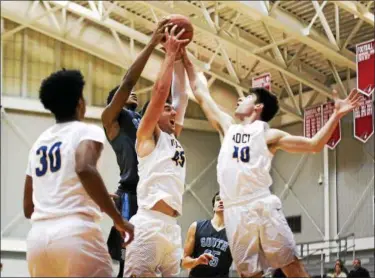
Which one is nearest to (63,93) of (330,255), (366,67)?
(366,67)

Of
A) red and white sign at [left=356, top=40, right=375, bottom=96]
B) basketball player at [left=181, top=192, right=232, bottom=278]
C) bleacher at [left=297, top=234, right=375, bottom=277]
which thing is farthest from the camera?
bleacher at [left=297, top=234, right=375, bottom=277]

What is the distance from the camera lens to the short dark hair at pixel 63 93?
5.12m

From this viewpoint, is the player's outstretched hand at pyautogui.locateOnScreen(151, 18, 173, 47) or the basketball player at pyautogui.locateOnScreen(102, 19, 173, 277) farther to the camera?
the basketball player at pyautogui.locateOnScreen(102, 19, 173, 277)

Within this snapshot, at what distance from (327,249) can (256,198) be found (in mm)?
16701

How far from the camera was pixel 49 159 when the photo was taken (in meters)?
5.07

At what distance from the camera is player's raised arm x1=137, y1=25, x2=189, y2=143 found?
6.28 metres

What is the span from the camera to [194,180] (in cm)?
2578

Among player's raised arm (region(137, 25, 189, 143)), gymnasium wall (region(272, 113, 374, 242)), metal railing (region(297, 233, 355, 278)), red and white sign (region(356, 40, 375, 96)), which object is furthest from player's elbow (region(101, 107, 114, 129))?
gymnasium wall (region(272, 113, 374, 242))

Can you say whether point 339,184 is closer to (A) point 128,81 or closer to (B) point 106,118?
(B) point 106,118

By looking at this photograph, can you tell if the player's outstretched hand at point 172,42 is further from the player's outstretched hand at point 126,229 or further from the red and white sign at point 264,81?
the red and white sign at point 264,81

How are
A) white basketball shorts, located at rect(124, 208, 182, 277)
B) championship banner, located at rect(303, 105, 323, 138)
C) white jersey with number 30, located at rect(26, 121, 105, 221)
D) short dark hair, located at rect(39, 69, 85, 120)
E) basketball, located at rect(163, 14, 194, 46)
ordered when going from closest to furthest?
1. white jersey with number 30, located at rect(26, 121, 105, 221)
2. short dark hair, located at rect(39, 69, 85, 120)
3. white basketball shorts, located at rect(124, 208, 182, 277)
4. basketball, located at rect(163, 14, 194, 46)
5. championship banner, located at rect(303, 105, 323, 138)

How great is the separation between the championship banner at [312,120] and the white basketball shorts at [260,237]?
16284 mm

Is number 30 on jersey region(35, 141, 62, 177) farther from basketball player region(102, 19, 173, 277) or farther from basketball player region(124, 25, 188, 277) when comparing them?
basketball player region(102, 19, 173, 277)

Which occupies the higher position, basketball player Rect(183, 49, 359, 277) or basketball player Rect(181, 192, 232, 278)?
basketball player Rect(183, 49, 359, 277)
